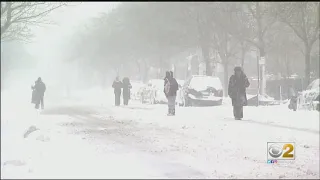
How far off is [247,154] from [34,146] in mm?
3863

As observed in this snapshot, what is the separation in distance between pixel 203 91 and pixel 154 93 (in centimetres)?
654

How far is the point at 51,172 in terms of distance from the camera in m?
6.15

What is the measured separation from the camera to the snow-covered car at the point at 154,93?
2653 centimetres

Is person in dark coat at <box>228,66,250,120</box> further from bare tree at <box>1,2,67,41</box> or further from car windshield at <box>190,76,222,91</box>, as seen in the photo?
car windshield at <box>190,76,222,91</box>

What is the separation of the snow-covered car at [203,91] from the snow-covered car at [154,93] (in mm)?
5154

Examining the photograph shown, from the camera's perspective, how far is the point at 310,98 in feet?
60.5

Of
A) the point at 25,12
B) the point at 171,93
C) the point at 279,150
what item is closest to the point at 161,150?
the point at 279,150

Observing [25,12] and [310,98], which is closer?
[25,12]

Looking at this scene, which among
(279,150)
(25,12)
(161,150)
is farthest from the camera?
(25,12)

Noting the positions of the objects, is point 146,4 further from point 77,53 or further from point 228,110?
point 77,53

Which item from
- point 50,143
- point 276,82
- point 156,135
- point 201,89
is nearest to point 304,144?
point 156,135

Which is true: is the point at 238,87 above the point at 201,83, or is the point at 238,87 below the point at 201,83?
below

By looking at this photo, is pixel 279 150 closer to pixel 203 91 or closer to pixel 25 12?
pixel 25 12

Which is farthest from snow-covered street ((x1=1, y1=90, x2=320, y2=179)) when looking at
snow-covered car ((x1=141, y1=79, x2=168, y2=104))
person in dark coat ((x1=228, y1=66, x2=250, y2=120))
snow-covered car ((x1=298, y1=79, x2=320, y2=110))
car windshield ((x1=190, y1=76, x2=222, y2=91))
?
snow-covered car ((x1=141, y1=79, x2=168, y2=104))
